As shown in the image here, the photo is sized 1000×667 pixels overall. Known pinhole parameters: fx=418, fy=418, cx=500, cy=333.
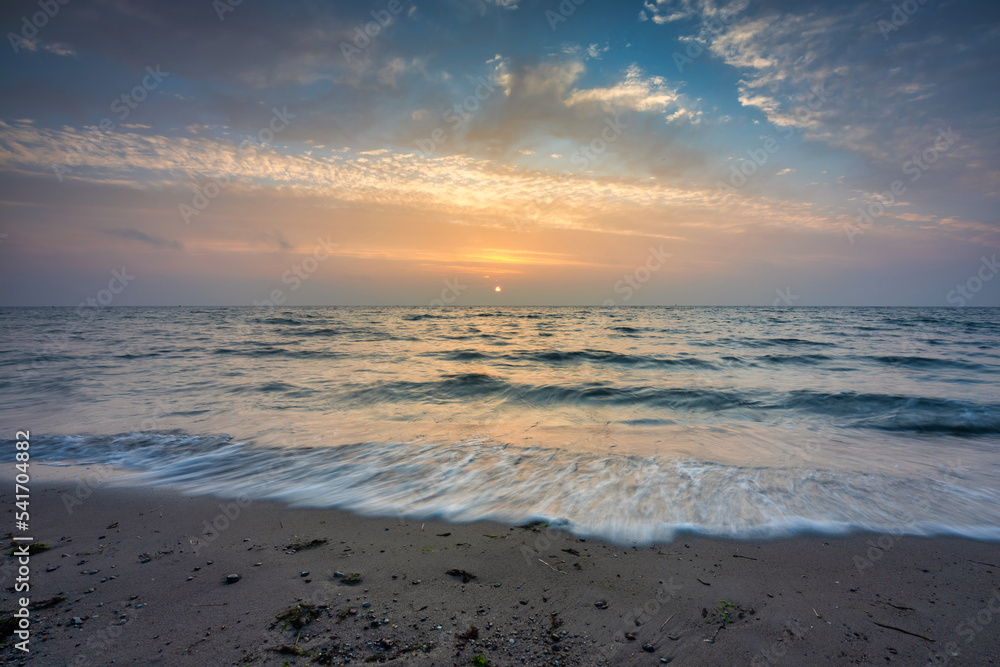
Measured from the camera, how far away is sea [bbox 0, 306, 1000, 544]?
4.49 metres

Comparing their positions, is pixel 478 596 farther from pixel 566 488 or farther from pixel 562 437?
pixel 562 437

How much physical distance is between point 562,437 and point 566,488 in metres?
2.36

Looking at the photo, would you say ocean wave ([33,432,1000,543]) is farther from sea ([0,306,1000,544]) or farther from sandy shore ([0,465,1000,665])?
sandy shore ([0,465,1000,665])

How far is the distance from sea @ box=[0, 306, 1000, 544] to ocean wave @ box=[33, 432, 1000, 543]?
0.09ft

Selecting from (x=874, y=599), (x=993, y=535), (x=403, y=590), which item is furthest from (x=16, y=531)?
(x=993, y=535)

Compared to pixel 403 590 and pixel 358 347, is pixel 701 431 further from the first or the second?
pixel 358 347

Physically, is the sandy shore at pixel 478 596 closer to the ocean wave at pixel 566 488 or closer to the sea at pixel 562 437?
the ocean wave at pixel 566 488

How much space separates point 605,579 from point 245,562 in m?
2.83

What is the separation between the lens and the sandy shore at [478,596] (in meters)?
2.42

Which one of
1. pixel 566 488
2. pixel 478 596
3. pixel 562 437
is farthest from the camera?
pixel 562 437

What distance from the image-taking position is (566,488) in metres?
4.93

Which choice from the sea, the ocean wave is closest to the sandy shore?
the ocean wave

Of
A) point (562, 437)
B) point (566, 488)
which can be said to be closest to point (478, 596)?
point (566, 488)

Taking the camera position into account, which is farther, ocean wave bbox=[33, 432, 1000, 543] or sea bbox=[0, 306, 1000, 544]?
sea bbox=[0, 306, 1000, 544]
